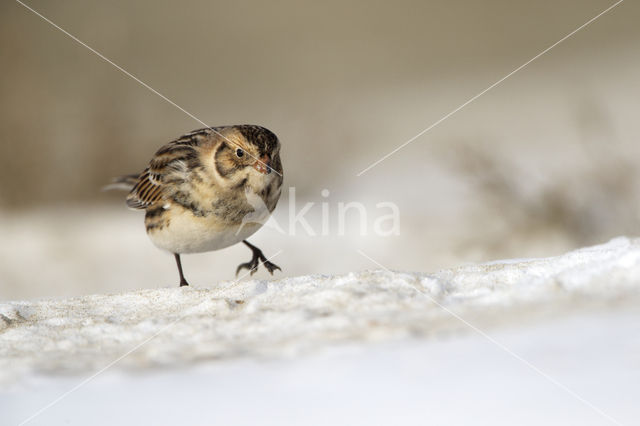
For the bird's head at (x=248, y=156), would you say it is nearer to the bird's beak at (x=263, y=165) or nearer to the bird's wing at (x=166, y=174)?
the bird's beak at (x=263, y=165)

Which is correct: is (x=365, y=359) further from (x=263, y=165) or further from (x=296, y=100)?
(x=296, y=100)

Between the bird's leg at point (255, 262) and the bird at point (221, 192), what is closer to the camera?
the bird at point (221, 192)

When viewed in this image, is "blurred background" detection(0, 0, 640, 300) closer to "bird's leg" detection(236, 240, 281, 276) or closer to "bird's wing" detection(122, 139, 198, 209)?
"bird's leg" detection(236, 240, 281, 276)

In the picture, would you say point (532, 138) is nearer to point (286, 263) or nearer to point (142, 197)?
point (286, 263)

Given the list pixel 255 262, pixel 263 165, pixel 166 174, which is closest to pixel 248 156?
pixel 263 165

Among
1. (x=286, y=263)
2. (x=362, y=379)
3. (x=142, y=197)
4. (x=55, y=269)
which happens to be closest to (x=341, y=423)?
(x=362, y=379)

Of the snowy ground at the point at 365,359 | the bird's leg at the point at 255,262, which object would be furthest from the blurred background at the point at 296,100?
the snowy ground at the point at 365,359
